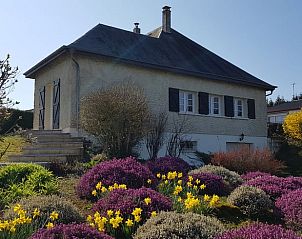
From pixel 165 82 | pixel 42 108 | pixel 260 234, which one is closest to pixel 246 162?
pixel 165 82

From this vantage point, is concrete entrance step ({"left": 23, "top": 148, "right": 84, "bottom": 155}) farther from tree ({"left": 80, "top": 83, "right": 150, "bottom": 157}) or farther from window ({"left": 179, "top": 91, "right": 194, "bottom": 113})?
window ({"left": 179, "top": 91, "right": 194, "bottom": 113})

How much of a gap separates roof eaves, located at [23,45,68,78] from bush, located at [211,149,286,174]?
7555 millimetres

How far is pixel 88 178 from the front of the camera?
7.09 metres

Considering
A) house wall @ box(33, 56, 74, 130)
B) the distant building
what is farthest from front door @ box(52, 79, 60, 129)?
the distant building

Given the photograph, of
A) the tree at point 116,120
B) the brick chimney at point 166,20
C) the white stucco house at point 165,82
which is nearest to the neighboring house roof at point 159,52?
the white stucco house at point 165,82

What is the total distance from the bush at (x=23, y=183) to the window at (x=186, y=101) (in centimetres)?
1197

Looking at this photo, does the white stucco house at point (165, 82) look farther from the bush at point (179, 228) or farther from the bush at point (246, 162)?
the bush at point (179, 228)

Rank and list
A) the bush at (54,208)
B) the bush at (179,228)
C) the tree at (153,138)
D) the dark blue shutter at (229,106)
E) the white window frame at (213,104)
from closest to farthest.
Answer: the bush at (179,228) < the bush at (54,208) < the tree at (153,138) < the white window frame at (213,104) < the dark blue shutter at (229,106)

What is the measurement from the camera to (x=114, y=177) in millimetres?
6949

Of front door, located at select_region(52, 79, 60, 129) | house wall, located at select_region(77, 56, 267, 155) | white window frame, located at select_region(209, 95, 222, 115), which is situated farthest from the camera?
white window frame, located at select_region(209, 95, 222, 115)

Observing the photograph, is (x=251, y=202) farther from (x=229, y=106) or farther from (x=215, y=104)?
(x=229, y=106)

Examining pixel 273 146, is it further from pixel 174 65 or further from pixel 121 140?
pixel 121 140

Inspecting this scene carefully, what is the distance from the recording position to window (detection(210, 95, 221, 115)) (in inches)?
814

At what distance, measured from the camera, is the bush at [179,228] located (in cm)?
389
